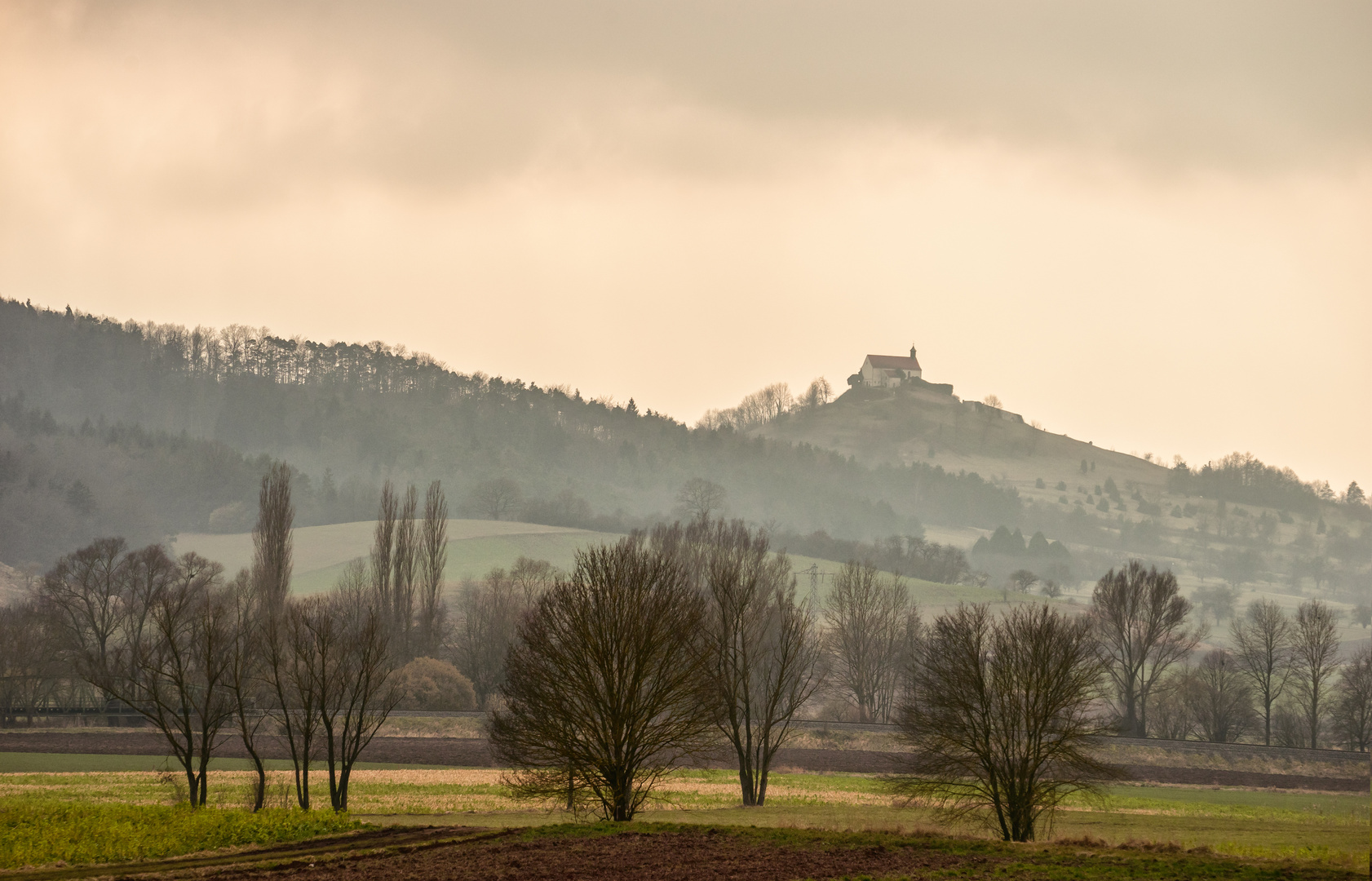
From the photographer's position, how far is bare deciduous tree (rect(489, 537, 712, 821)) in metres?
31.5

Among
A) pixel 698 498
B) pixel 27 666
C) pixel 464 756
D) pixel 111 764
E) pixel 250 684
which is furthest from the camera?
pixel 698 498

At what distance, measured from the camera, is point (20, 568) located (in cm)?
13662

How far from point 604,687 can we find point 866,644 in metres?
57.6

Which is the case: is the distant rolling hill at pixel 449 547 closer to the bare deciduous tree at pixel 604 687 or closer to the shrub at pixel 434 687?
the shrub at pixel 434 687

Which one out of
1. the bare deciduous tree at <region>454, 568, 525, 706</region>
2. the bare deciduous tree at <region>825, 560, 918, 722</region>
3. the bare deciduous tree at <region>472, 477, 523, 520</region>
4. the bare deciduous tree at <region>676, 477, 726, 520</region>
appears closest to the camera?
the bare deciduous tree at <region>454, 568, 525, 706</region>

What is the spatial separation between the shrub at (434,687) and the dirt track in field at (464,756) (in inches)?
391

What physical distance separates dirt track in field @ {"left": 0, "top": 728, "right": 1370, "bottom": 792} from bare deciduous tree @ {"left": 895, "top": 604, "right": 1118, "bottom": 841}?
58.1ft

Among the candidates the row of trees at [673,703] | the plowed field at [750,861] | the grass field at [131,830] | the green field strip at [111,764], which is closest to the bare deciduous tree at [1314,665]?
the row of trees at [673,703]

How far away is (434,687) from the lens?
69875 mm

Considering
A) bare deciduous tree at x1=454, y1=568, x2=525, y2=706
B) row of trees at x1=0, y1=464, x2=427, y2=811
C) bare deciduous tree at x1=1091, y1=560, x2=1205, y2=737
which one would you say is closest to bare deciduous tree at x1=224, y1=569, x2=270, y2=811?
row of trees at x1=0, y1=464, x2=427, y2=811

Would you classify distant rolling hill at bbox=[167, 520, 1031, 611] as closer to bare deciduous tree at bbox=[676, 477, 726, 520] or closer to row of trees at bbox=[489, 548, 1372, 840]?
bare deciduous tree at bbox=[676, 477, 726, 520]

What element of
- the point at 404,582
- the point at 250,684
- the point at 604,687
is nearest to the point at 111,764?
the point at 250,684

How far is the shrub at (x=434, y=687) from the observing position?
68.6m

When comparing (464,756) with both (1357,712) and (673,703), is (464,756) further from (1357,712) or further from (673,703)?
(1357,712)
